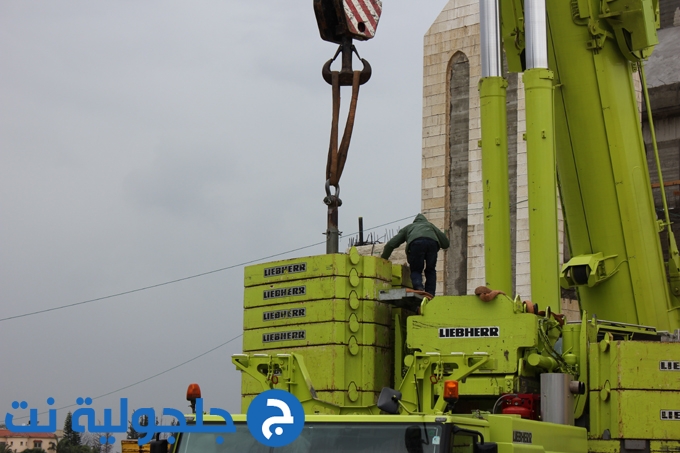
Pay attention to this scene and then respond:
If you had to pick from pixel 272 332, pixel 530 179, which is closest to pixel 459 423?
pixel 272 332

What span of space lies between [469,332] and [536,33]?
3.99 meters

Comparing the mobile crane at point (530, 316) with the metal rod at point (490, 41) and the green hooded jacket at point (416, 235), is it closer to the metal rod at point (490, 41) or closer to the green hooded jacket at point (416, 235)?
the metal rod at point (490, 41)

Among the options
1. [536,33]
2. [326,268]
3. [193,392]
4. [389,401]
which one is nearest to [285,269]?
[326,268]

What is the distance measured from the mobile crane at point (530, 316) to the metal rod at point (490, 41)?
0.02m

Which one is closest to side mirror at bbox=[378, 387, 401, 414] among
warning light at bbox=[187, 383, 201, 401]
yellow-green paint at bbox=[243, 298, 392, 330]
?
warning light at bbox=[187, 383, 201, 401]

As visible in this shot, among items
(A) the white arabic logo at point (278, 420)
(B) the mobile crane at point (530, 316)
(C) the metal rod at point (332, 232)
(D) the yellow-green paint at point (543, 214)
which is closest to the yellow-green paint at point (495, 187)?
(B) the mobile crane at point (530, 316)

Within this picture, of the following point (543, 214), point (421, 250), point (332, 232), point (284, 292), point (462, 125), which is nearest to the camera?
point (284, 292)

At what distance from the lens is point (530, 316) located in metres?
8.52

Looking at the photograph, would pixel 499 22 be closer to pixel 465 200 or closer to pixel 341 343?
pixel 341 343

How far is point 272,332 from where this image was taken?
31.5 ft

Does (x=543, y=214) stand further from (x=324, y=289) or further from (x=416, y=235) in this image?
A: (x=324, y=289)

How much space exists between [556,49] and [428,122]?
16.9m

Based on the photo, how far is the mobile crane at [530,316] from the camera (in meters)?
7.60

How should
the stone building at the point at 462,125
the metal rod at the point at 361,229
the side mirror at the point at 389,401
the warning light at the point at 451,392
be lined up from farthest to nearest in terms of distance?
the metal rod at the point at 361,229, the stone building at the point at 462,125, the warning light at the point at 451,392, the side mirror at the point at 389,401
